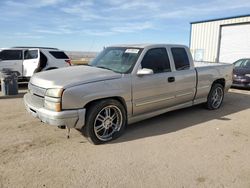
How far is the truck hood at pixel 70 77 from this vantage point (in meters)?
4.04

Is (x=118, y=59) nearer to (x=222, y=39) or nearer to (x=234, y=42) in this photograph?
(x=234, y=42)

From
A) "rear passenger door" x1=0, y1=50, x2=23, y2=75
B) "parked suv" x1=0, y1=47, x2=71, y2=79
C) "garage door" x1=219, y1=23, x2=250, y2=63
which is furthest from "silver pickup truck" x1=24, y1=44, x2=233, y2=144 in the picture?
"garage door" x1=219, y1=23, x2=250, y2=63

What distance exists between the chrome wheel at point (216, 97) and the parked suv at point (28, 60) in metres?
7.09

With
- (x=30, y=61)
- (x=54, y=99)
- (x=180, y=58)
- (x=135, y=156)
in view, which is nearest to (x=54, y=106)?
(x=54, y=99)

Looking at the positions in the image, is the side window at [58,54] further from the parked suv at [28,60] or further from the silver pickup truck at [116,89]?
the silver pickup truck at [116,89]

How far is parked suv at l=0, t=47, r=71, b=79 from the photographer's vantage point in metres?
10.8

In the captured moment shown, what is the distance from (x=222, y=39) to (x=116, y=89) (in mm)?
16725

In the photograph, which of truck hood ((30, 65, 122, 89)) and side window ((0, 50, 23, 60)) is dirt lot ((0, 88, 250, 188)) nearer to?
truck hood ((30, 65, 122, 89))

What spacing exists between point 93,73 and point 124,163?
177 centimetres

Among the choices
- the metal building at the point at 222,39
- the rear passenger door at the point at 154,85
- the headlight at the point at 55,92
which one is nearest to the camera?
the headlight at the point at 55,92

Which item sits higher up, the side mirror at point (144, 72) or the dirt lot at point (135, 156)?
the side mirror at point (144, 72)

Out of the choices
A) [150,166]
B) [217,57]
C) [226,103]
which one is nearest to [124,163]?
[150,166]

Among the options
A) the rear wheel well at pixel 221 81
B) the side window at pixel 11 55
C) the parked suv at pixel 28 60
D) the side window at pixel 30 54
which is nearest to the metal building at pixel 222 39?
the rear wheel well at pixel 221 81

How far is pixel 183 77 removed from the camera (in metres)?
5.79
